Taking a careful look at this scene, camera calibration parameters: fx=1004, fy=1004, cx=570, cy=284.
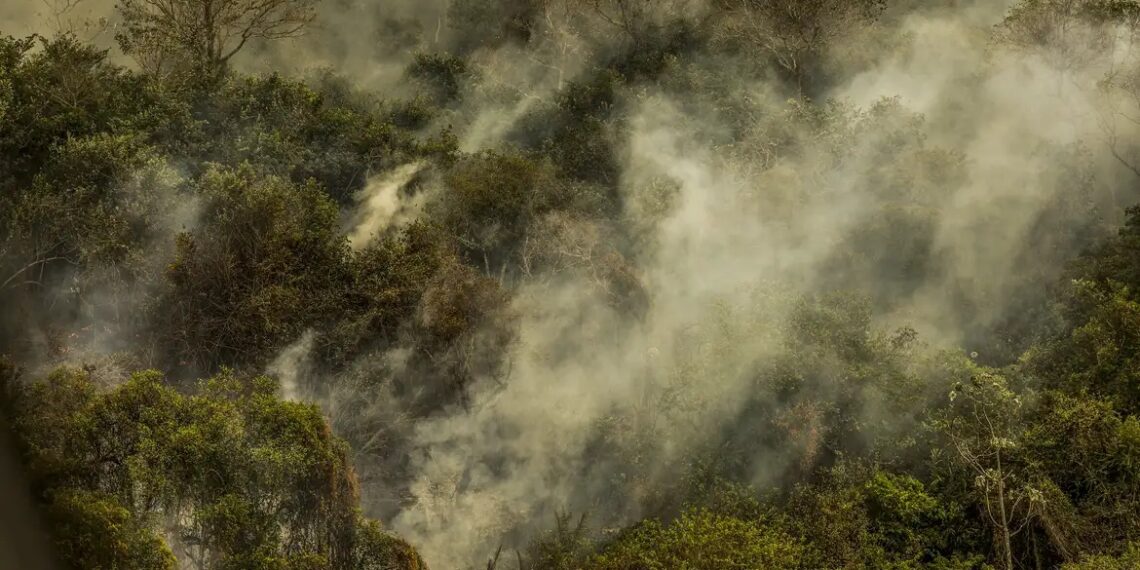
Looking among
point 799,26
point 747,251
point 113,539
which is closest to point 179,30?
point 747,251

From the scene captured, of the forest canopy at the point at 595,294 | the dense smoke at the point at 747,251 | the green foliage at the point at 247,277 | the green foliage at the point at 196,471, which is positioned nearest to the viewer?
the green foliage at the point at 196,471

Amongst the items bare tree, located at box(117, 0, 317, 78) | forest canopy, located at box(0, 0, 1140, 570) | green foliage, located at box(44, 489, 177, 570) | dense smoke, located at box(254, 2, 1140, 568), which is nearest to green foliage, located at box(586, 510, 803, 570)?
forest canopy, located at box(0, 0, 1140, 570)

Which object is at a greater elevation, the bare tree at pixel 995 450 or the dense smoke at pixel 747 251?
the dense smoke at pixel 747 251

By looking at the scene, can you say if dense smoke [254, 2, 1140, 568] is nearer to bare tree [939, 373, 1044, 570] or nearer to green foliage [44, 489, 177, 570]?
bare tree [939, 373, 1044, 570]

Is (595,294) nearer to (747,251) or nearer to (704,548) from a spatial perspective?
(747,251)

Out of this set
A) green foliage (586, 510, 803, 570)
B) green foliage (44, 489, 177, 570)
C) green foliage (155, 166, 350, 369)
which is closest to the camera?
green foliage (44, 489, 177, 570)

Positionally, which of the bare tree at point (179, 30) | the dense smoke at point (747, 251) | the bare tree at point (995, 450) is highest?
the bare tree at point (179, 30)

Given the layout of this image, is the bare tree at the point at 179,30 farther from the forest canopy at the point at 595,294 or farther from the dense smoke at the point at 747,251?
the dense smoke at the point at 747,251

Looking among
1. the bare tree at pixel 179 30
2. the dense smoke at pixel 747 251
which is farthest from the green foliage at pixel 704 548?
the bare tree at pixel 179 30
